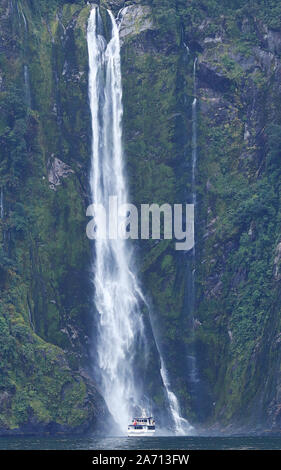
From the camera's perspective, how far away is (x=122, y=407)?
300 ft

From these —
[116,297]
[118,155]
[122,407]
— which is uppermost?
[118,155]

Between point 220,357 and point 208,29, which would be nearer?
point 220,357

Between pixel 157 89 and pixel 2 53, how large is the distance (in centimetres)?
1071

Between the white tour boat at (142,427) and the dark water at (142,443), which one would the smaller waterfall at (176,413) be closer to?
the white tour boat at (142,427)

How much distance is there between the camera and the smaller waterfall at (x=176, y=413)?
90625 millimetres

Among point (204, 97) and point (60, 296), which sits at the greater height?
point (204, 97)

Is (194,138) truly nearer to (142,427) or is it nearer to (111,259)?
(111,259)

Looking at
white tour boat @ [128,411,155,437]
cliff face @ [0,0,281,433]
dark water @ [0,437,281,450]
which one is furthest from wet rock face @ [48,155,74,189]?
dark water @ [0,437,281,450]

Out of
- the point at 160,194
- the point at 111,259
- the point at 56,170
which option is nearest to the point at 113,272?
the point at 111,259

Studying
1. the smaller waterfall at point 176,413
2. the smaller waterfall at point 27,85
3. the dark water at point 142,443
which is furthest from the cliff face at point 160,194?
the dark water at point 142,443

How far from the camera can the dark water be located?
2913 inches

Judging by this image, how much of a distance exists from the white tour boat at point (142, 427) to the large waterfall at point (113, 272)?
361 cm

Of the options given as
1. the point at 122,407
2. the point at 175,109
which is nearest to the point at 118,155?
the point at 175,109

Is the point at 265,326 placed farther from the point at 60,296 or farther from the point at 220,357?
the point at 60,296
